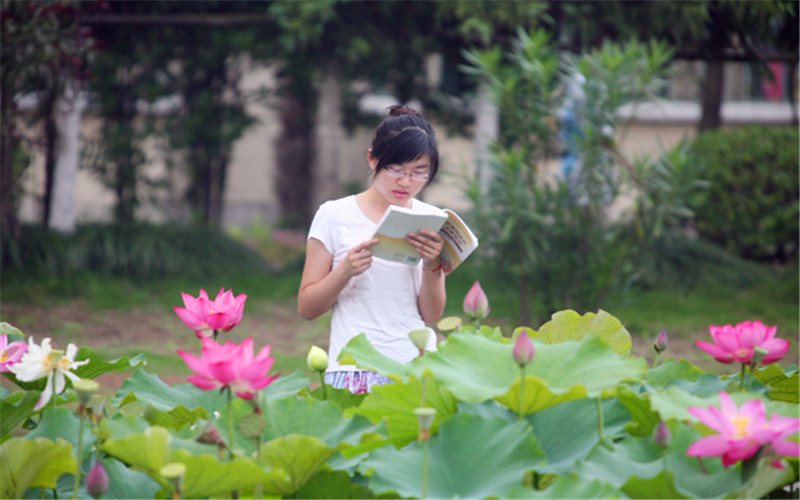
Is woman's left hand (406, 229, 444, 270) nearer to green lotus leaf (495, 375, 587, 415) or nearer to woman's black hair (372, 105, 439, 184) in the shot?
woman's black hair (372, 105, 439, 184)

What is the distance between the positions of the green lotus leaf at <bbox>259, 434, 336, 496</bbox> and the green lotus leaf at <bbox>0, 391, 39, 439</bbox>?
0.54 metres

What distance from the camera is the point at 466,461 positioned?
1.43m

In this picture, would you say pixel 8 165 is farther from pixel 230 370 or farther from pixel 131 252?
pixel 230 370

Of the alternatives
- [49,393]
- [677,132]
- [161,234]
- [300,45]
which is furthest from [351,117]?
[677,132]

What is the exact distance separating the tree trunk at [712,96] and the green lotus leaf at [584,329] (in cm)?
737

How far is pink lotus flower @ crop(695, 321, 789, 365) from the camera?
5.13ft

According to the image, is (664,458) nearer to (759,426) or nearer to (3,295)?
(759,426)

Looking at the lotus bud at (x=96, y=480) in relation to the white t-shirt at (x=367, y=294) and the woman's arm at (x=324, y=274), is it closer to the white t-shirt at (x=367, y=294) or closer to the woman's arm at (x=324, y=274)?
the woman's arm at (x=324, y=274)

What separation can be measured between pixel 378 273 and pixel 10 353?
3.49 feet

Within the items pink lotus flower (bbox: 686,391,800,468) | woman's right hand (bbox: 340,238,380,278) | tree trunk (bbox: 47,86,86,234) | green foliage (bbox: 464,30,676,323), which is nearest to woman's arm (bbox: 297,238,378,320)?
woman's right hand (bbox: 340,238,380,278)

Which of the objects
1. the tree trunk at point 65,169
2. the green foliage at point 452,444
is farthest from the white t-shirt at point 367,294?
the tree trunk at point 65,169

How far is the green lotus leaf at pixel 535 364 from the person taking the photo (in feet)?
4.94

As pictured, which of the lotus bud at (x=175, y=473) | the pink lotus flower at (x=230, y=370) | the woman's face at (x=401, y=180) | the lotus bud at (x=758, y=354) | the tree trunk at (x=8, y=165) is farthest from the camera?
the tree trunk at (x=8, y=165)

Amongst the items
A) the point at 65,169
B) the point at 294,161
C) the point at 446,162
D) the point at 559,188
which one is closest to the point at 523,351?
the point at 559,188
